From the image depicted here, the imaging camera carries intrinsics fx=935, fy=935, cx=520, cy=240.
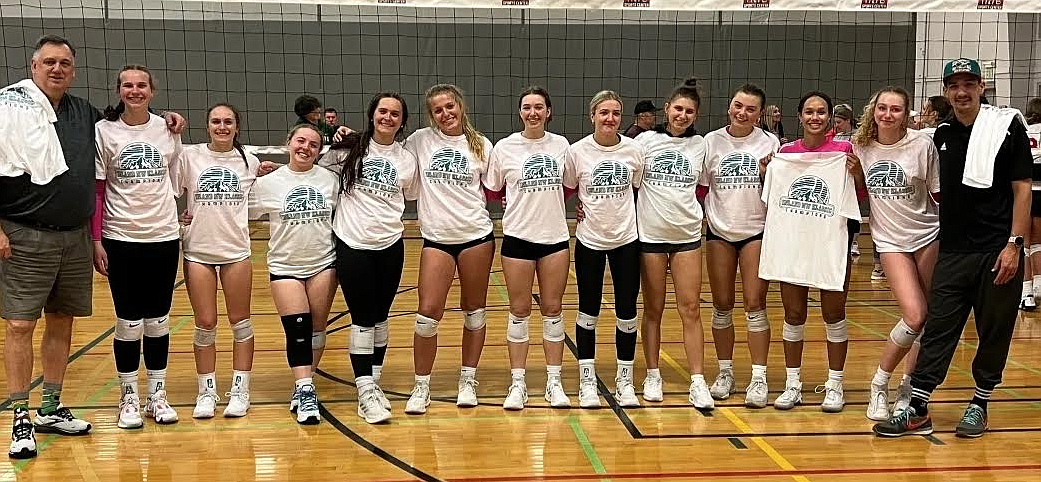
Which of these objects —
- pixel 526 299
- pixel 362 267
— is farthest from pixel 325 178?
pixel 526 299

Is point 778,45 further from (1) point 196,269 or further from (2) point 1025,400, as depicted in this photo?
(1) point 196,269

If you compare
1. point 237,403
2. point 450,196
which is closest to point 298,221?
point 450,196

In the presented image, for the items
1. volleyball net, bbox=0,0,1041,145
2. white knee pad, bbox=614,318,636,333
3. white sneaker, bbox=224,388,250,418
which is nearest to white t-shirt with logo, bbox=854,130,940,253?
white knee pad, bbox=614,318,636,333

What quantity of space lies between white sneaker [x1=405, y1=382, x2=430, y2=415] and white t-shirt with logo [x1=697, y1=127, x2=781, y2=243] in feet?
5.93

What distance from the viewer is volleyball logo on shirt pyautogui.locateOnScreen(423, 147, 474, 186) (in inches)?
194

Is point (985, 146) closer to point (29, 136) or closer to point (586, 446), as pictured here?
point (586, 446)

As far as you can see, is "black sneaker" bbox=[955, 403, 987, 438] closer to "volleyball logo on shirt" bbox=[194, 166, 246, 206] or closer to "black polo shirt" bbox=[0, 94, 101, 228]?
"volleyball logo on shirt" bbox=[194, 166, 246, 206]

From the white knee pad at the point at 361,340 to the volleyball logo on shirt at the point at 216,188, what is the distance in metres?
0.92

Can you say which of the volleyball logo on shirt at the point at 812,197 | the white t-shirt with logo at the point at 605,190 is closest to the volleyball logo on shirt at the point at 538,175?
the white t-shirt with logo at the point at 605,190

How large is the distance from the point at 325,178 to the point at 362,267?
57 cm

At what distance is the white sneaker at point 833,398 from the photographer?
5.02 meters

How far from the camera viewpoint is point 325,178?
16.5ft

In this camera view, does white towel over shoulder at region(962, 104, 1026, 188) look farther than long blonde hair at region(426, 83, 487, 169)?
No

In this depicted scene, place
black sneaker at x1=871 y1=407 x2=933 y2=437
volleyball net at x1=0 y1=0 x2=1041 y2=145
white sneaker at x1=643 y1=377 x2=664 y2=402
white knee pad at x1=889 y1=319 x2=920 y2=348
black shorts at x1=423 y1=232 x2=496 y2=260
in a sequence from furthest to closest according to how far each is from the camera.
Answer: volleyball net at x1=0 y1=0 x2=1041 y2=145 → white sneaker at x1=643 y1=377 x2=664 y2=402 → black shorts at x1=423 y1=232 x2=496 y2=260 → white knee pad at x1=889 y1=319 x2=920 y2=348 → black sneaker at x1=871 y1=407 x2=933 y2=437
